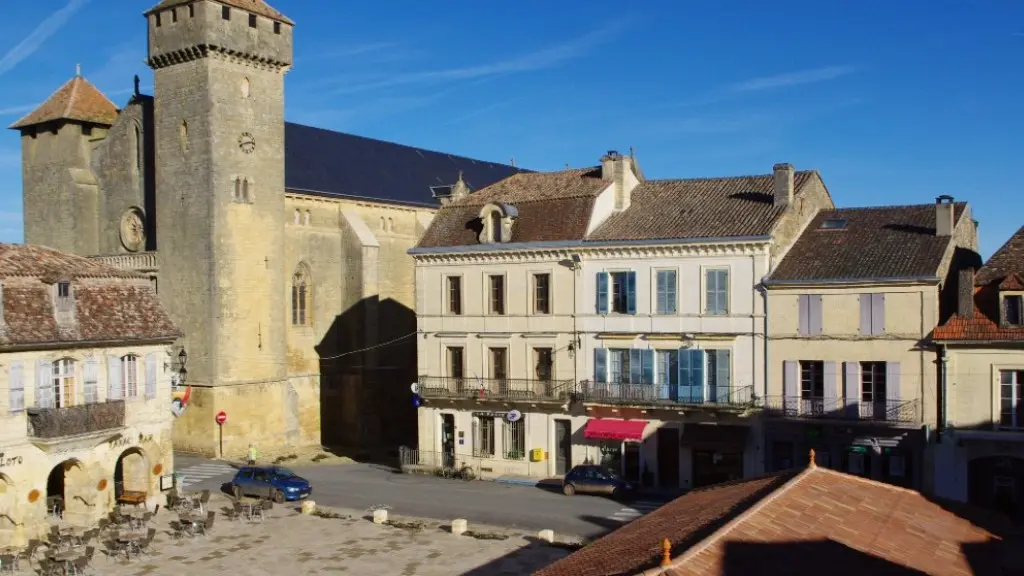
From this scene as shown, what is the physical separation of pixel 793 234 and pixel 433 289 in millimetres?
14858

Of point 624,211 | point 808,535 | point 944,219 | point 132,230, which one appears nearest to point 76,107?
point 132,230

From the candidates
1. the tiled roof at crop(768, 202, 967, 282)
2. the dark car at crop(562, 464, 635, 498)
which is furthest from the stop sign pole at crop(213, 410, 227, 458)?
the tiled roof at crop(768, 202, 967, 282)

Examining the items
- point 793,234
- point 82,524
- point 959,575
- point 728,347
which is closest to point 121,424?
point 82,524

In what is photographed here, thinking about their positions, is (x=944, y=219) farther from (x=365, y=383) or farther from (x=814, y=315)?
(x=365, y=383)

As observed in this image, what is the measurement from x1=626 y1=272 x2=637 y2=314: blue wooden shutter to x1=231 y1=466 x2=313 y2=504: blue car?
44.3 ft

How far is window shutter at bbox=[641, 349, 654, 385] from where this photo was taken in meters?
38.4

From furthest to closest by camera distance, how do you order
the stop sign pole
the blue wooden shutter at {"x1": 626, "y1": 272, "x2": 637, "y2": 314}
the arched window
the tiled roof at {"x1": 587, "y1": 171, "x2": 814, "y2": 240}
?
1. the arched window
2. the stop sign pole
3. the blue wooden shutter at {"x1": 626, "y1": 272, "x2": 637, "y2": 314}
4. the tiled roof at {"x1": 587, "y1": 171, "x2": 814, "y2": 240}

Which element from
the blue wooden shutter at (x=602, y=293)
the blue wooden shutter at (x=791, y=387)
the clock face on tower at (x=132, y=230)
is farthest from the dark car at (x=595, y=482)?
the clock face on tower at (x=132, y=230)

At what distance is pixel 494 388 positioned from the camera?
41.8 meters

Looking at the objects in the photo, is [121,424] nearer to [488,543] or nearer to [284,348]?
[488,543]

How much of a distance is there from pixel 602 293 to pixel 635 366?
3054mm

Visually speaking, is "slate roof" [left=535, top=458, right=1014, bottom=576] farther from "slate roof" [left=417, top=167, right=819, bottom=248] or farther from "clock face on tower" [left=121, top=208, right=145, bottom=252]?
"clock face on tower" [left=121, top=208, right=145, bottom=252]

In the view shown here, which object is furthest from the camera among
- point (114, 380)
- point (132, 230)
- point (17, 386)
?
point (132, 230)

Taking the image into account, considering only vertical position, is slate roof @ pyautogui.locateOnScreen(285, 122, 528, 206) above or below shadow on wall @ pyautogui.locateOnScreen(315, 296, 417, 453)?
above
